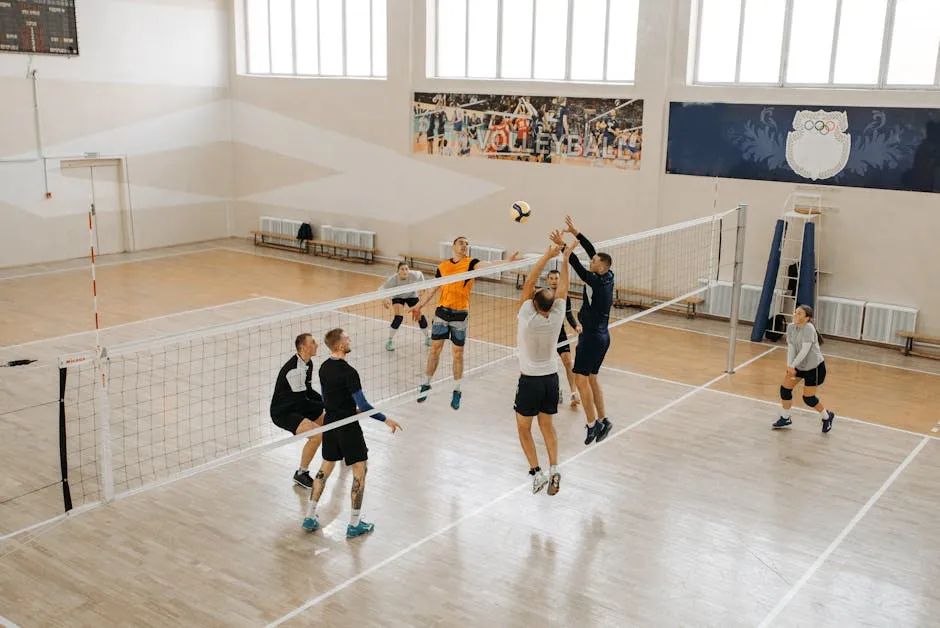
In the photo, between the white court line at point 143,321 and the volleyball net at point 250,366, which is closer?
the volleyball net at point 250,366

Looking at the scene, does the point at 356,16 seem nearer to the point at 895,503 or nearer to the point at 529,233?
the point at 529,233

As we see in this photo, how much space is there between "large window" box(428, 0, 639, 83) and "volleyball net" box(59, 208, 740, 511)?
Answer: 10.8 feet

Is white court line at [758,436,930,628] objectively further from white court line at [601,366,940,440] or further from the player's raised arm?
the player's raised arm

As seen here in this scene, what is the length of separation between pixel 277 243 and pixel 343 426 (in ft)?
49.1

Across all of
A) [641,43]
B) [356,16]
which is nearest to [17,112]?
[356,16]

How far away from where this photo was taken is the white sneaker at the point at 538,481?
26.4 ft

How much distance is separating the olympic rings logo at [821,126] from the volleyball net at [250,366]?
82.9 inches

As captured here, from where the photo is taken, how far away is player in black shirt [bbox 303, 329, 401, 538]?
7285mm

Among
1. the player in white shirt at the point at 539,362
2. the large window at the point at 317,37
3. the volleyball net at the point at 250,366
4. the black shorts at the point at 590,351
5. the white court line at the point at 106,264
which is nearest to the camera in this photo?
the player in white shirt at the point at 539,362

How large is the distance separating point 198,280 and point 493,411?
30.6ft

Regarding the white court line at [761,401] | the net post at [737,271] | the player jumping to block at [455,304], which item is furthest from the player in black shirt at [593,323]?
the net post at [737,271]

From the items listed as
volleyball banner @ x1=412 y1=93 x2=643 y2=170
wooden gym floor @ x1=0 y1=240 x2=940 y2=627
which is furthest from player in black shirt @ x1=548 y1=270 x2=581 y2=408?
volleyball banner @ x1=412 y1=93 x2=643 y2=170

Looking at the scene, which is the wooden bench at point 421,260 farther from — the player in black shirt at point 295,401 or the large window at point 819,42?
the player in black shirt at point 295,401

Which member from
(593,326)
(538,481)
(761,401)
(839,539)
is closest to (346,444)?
(538,481)
